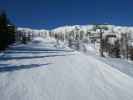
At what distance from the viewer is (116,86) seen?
12.5 m

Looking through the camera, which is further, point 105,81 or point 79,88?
point 105,81

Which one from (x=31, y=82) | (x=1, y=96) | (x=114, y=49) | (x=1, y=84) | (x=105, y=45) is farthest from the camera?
(x=105, y=45)

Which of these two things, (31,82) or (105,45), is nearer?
(31,82)

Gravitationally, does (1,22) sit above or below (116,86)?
above

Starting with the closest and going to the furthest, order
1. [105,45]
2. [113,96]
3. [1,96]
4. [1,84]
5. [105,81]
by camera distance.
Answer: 1. [1,96]
2. [113,96]
3. [1,84]
4. [105,81]
5. [105,45]

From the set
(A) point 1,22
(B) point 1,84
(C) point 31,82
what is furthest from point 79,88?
(A) point 1,22

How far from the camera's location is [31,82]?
486 inches

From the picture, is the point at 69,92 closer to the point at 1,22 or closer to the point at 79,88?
the point at 79,88

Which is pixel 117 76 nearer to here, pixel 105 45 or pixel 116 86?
pixel 116 86

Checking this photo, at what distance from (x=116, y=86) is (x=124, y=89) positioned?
2.05 feet

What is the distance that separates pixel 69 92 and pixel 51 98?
4.14 ft

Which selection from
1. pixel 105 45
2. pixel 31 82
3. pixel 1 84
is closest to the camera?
pixel 1 84

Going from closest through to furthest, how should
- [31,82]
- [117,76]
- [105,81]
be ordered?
[31,82] → [105,81] → [117,76]

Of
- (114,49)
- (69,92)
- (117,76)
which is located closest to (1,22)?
(114,49)
